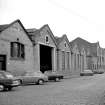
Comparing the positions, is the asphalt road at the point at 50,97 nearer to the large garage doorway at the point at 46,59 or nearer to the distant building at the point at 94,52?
the large garage doorway at the point at 46,59

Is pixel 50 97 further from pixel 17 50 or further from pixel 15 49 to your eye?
pixel 17 50

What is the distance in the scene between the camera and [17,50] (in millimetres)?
31750

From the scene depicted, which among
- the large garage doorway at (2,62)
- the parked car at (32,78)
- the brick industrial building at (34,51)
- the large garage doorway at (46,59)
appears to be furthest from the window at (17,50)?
the large garage doorway at (46,59)

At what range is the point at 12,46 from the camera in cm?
3061

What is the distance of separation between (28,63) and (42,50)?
11.0 metres

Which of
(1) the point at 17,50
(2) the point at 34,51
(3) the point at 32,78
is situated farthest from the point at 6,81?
(2) the point at 34,51

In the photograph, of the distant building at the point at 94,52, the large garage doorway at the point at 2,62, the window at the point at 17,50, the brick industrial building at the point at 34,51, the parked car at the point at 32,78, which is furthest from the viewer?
the distant building at the point at 94,52

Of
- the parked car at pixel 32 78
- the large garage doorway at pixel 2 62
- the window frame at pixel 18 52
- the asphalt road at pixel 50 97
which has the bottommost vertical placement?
the asphalt road at pixel 50 97

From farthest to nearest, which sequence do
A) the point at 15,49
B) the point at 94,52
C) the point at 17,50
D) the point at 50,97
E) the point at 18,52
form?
the point at 94,52, the point at 18,52, the point at 17,50, the point at 15,49, the point at 50,97

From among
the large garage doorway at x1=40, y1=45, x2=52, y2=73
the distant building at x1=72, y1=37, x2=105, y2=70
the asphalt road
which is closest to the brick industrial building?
the large garage doorway at x1=40, y1=45, x2=52, y2=73

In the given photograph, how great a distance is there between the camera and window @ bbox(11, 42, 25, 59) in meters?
30.8

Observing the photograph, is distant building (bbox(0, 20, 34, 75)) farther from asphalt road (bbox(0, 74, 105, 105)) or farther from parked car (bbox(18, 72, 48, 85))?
asphalt road (bbox(0, 74, 105, 105))

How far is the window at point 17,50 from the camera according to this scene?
3077 centimetres

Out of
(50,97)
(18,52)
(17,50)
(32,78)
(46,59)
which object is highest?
(17,50)
